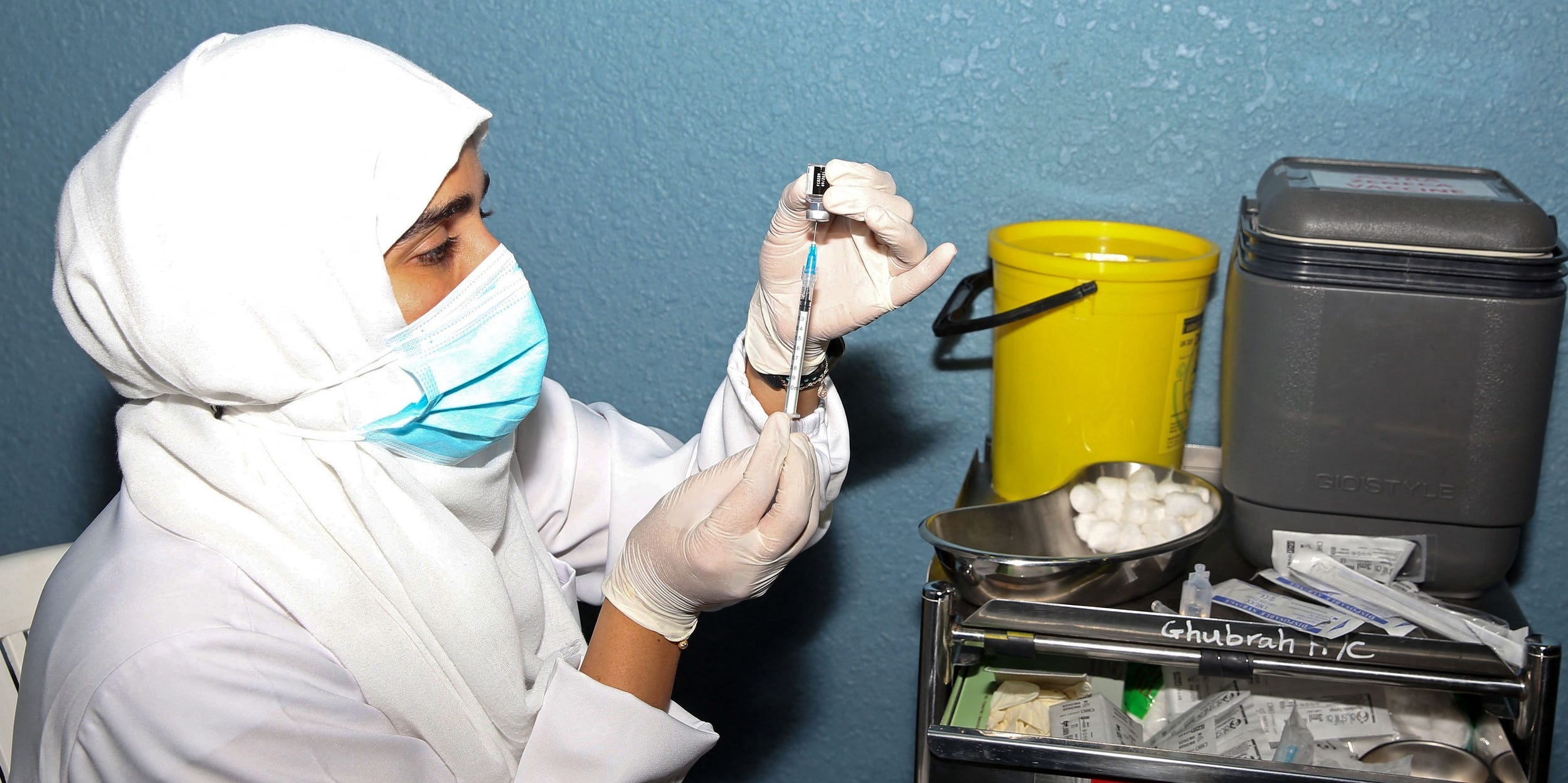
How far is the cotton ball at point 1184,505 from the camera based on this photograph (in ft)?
3.81

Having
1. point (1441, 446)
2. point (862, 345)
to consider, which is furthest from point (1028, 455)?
point (1441, 446)

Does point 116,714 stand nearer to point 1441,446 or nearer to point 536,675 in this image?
point 536,675

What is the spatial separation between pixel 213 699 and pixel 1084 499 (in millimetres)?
849

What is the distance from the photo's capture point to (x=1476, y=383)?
3.33 ft

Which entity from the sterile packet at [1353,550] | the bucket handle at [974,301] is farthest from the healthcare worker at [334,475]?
the sterile packet at [1353,550]

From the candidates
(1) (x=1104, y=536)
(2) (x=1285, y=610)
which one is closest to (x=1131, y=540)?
(1) (x=1104, y=536)

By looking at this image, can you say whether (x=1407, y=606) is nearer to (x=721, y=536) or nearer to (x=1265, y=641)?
(x=1265, y=641)

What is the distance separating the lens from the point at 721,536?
35.8 inches

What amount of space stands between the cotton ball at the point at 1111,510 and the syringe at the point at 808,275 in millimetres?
370

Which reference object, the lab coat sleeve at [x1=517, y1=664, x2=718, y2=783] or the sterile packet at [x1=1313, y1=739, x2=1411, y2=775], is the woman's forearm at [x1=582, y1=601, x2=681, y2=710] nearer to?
the lab coat sleeve at [x1=517, y1=664, x2=718, y2=783]

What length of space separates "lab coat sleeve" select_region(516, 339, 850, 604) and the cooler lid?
483mm

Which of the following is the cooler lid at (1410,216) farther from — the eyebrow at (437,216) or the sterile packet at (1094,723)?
the eyebrow at (437,216)

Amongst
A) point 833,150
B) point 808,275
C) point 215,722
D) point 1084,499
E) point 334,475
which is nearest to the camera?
point 215,722

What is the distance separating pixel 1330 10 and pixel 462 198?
97 cm
